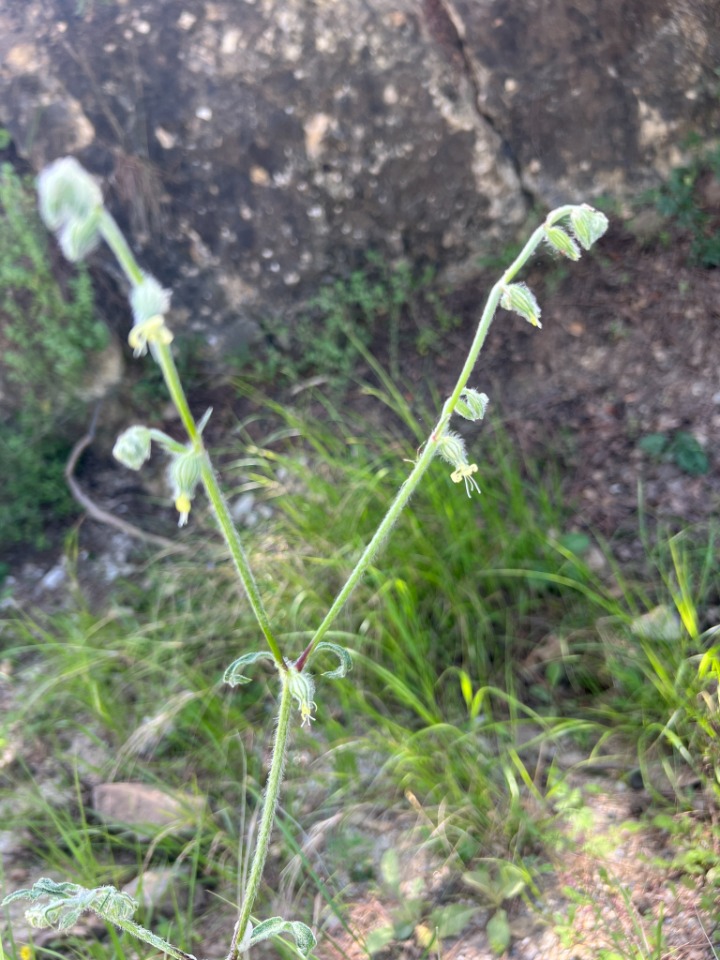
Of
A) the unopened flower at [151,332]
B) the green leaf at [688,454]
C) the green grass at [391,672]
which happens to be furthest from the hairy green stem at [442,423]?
the green leaf at [688,454]

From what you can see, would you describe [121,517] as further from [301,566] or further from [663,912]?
[663,912]

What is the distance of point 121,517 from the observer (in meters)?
2.86

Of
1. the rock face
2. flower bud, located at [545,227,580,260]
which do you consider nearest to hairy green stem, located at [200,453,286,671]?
flower bud, located at [545,227,580,260]

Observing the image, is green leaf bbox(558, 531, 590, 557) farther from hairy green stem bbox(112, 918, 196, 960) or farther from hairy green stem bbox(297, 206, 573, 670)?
hairy green stem bbox(112, 918, 196, 960)

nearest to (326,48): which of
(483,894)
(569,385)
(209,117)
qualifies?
(209,117)

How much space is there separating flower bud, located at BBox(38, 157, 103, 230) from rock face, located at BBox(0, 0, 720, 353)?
6.77ft

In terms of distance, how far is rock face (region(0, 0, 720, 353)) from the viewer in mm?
2709

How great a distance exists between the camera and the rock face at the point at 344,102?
2.71 m

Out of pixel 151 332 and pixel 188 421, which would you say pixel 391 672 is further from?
pixel 151 332

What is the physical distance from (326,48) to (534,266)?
1042 mm

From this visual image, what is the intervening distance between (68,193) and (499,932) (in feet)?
5.08

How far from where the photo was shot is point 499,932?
1.60 m

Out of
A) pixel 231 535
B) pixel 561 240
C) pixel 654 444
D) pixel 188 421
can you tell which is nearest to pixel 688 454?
pixel 654 444

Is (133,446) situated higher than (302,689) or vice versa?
(133,446)
